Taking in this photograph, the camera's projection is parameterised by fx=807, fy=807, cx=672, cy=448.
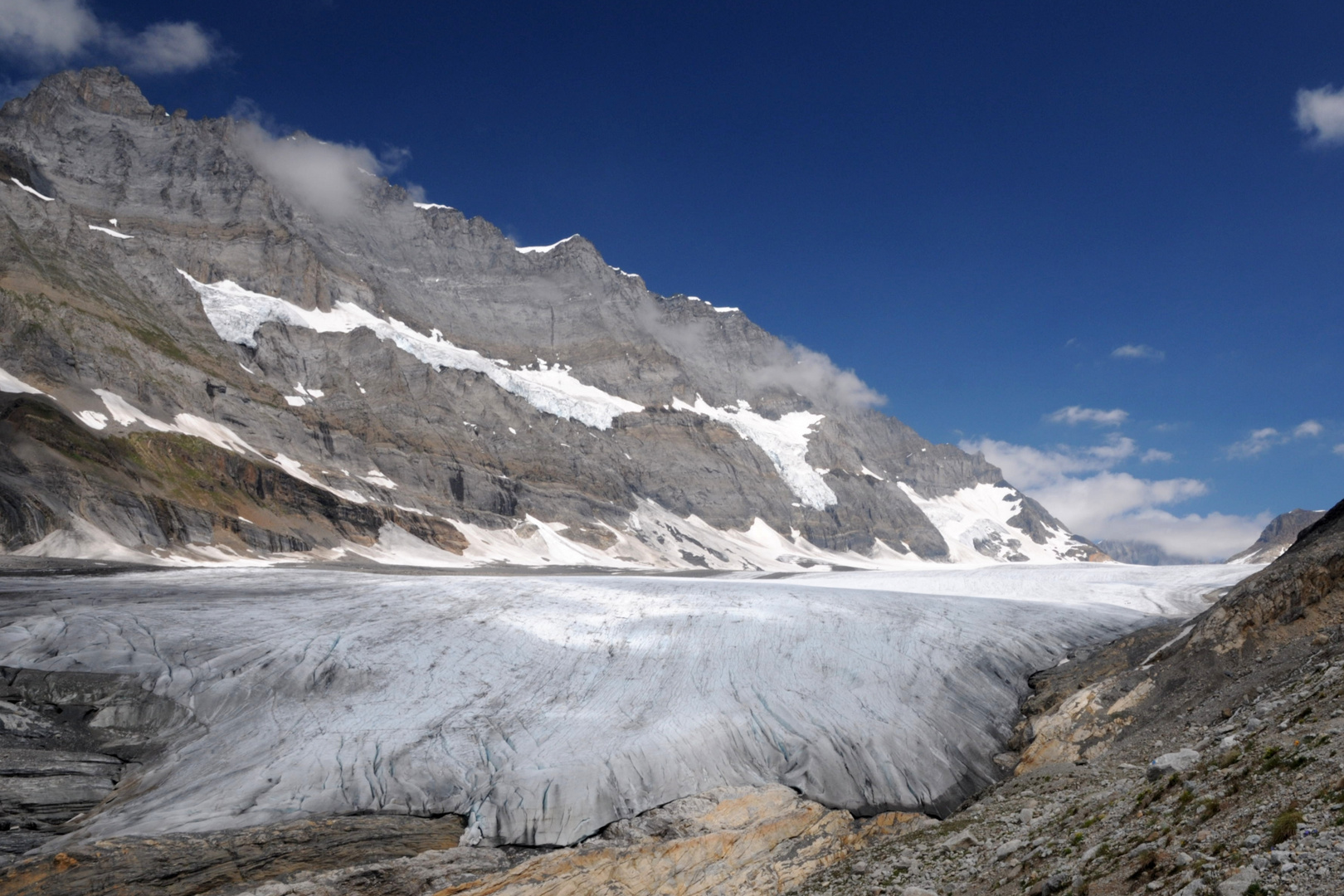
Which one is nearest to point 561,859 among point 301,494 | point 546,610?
point 546,610

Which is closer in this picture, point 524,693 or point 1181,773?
point 1181,773

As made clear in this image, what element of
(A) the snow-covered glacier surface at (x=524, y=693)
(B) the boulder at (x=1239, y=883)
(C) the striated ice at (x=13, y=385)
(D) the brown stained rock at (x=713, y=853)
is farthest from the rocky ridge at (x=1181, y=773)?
(C) the striated ice at (x=13, y=385)

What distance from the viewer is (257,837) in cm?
1870

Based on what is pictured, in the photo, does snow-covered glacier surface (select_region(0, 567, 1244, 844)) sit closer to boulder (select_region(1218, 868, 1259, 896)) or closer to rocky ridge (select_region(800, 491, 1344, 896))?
rocky ridge (select_region(800, 491, 1344, 896))

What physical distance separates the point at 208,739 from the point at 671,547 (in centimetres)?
17276

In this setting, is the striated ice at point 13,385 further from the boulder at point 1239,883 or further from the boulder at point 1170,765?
the boulder at point 1239,883

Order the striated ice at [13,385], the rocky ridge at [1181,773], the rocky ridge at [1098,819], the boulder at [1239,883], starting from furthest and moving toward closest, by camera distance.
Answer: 1. the striated ice at [13,385]
2. the rocky ridge at [1098,819]
3. the rocky ridge at [1181,773]
4. the boulder at [1239,883]

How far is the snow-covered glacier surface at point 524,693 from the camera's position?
2100 centimetres

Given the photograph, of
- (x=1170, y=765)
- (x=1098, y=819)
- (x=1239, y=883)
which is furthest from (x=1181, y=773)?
(x=1239, y=883)

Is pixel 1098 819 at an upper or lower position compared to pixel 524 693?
lower

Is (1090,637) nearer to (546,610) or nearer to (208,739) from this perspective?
(546,610)

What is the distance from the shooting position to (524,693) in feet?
85.4

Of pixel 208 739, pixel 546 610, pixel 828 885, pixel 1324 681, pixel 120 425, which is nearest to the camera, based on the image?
pixel 1324 681

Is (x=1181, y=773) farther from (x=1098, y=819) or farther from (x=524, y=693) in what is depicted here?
(x=524, y=693)
